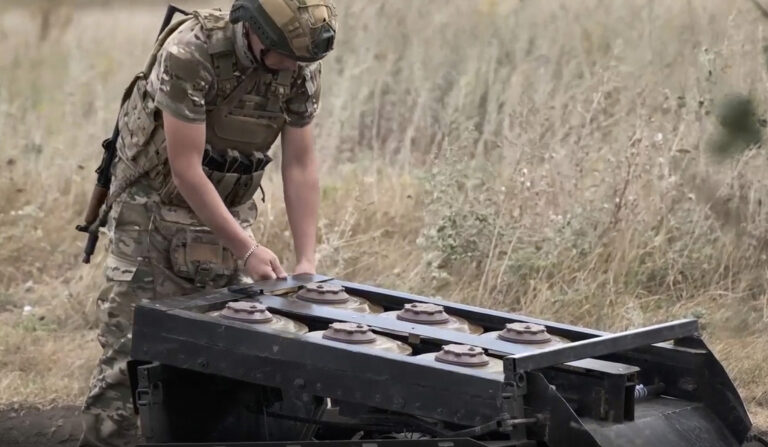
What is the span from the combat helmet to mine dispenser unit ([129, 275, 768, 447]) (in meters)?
0.73

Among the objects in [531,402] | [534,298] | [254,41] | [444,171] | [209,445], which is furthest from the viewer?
[444,171]

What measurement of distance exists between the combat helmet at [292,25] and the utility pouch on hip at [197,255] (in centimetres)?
78

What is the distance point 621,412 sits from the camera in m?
3.49

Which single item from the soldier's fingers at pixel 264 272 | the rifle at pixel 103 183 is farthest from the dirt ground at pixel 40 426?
the soldier's fingers at pixel 264 272

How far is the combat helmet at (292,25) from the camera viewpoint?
4.23 m

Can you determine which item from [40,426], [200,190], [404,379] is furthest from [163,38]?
[40,426]

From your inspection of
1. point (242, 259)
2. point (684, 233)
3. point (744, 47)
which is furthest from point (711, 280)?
point (242, 259)

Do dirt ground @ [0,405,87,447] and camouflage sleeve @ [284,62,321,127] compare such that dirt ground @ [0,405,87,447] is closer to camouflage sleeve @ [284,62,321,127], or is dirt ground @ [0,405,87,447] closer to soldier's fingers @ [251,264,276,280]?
soldier's fingers @ [251,264,276,280]

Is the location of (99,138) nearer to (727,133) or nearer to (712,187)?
(712,187)

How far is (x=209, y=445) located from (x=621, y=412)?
3.48 feet

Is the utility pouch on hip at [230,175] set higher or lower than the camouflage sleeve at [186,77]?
lower

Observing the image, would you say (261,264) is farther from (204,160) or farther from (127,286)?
(127,286)

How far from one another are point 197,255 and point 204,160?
1.12ft

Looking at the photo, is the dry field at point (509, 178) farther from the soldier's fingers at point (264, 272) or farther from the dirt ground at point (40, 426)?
the soldier's fingers at point (264, 272)
